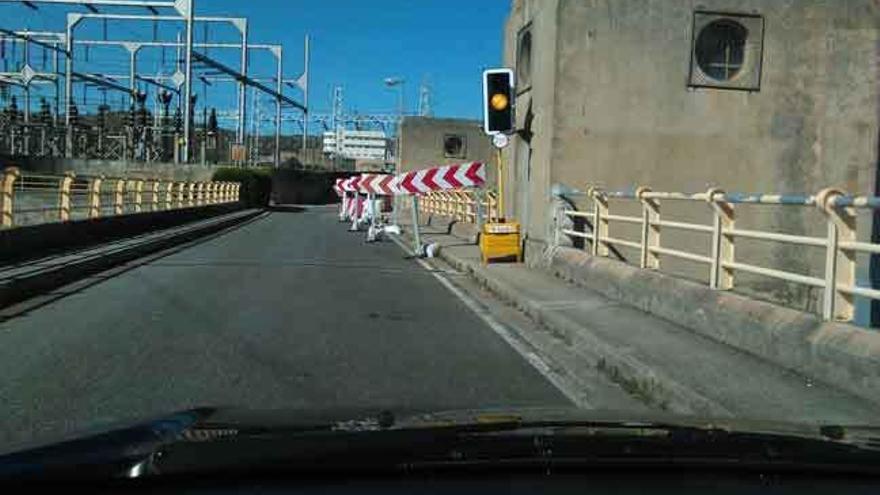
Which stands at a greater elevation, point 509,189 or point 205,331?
point 509,189

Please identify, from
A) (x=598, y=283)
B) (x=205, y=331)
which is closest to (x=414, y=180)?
(x=598, y=283)

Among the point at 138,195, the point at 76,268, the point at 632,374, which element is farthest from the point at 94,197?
the point at 632,374

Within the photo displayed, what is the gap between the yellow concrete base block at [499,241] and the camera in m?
17.5

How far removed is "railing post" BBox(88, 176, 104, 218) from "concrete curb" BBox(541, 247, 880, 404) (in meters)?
11.5

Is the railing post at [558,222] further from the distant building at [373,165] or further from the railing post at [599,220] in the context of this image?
the distant building at [373,165]

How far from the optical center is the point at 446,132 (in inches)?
2267

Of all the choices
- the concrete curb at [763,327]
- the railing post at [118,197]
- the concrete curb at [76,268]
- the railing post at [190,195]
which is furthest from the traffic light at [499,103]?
the railing post at [190,195]

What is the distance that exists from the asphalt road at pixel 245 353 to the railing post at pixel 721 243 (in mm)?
2115

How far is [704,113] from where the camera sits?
17.3 m

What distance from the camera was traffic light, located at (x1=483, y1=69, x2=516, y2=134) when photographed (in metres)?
17.3

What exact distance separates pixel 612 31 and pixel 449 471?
14.9 metres

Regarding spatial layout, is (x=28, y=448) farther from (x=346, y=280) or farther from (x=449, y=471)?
(x=346, y=280)

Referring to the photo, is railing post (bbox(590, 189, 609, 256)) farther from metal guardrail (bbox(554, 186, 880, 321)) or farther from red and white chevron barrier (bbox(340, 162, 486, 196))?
red and white chevron barrier (bbox(340, 162, 486, 196))

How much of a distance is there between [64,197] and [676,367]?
1336 cm
